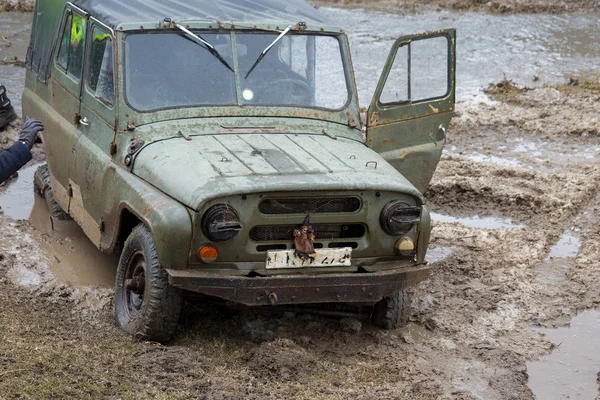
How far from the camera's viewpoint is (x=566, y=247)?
821 centimetres

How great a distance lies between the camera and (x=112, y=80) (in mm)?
6676

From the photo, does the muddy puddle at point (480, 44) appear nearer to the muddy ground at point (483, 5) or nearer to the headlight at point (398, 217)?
the muddy ground at point (483, 5)

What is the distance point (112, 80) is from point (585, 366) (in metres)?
3.51

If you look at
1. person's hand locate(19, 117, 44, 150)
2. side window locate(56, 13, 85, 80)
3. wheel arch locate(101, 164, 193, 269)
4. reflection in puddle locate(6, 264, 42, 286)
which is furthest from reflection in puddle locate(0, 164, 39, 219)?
person's hand locate(19, 117, 44, 150)

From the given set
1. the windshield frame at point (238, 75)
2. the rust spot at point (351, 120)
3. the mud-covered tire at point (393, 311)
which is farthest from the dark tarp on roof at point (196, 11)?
the mud-covered tire at point (393, 311)

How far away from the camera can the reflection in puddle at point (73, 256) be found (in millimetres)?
7309

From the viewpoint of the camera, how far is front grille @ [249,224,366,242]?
5.79m

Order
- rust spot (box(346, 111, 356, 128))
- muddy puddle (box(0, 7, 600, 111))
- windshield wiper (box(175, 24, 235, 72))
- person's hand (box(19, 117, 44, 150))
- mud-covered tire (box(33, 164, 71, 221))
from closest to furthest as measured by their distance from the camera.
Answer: person's hand (box(19, 117, 44, 150))
windshield wiper (box(175, 24, 235, 72))
rust spot (box(346, 111, 356, 128))
mud-covered tire (box(33, 164, 71, 221))
muddy puddle (box(0, 7, 600, 111))

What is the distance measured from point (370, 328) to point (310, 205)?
1.11m

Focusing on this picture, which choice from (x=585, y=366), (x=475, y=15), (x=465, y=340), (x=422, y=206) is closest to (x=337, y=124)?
(x=422, y=206)

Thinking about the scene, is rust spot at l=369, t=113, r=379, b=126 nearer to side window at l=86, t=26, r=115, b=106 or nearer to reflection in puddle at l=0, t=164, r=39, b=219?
side window at l=86, t=26, r=115, b=106

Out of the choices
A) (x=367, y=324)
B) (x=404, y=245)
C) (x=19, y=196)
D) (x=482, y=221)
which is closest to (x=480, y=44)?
(x=482, y=221)

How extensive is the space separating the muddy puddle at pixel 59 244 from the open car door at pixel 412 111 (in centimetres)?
219

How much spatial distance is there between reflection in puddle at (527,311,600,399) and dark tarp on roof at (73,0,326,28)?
2.77 m
